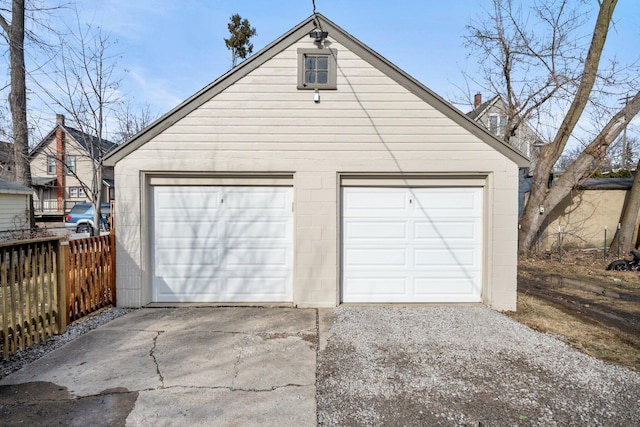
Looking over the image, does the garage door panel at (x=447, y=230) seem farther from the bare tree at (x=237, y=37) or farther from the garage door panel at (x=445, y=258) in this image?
the bare tree at (x=237, y=37)

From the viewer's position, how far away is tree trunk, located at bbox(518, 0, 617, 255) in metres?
10.4

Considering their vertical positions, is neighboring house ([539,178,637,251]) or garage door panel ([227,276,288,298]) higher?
neighboring house ([539,178,637,251])

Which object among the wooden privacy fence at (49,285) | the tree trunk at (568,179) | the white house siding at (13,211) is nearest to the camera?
the wooden privacy fence at (49,285)

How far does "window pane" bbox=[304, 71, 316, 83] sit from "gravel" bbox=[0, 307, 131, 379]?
191 inches

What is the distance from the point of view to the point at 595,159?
1071 cm

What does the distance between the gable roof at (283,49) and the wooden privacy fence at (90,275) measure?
1378 mm

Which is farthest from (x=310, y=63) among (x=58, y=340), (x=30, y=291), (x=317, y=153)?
(x=58, y=340)

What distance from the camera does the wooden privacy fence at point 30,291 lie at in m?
3.88

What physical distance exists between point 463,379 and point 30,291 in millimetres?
5030

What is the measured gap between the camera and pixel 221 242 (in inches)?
237

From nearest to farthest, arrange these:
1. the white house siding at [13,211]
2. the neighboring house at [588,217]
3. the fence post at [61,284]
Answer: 1. the fence post at [61,284]
2. the neighboring house at [588,217]
3. the white house siding at [13,211]

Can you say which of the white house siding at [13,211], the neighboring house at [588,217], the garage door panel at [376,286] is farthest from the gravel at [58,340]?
the neighboring house at [588,217]

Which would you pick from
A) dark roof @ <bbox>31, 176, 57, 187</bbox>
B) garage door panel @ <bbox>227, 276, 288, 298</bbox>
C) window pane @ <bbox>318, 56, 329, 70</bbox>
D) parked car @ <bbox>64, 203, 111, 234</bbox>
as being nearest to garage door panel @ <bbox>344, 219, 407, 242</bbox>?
garage door panel @ <bbox>227, 276, 288, 298</bbox>

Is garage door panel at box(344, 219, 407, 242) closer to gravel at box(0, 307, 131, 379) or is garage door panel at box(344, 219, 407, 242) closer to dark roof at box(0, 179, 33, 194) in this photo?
gravel at box(0, 307, 131, 379)
